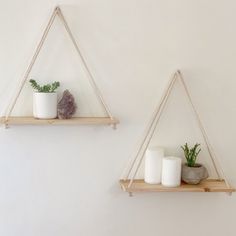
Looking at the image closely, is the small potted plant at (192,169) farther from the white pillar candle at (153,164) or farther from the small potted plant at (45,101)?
the small potted plant at (45,101)

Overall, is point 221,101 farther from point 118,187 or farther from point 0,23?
point 0,23

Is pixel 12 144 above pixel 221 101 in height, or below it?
below

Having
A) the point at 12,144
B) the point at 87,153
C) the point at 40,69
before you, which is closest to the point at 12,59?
the point at 40,69

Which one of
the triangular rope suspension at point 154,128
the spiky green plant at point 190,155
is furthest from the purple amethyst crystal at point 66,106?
the spiky green plant at point 190,155

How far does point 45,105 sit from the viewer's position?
126cm

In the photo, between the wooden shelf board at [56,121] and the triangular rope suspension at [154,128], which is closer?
the wooden shelf board at [56,121]

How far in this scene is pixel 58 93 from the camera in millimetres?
1333

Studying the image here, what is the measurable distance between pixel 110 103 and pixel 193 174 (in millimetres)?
367

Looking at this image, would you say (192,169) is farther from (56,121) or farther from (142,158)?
(56,121)

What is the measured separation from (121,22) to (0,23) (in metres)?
0.39

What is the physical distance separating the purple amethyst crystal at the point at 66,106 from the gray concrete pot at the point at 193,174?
1.40 feet

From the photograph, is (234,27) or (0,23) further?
(234,27)

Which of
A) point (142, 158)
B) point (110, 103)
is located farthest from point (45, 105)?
point (142, 158)

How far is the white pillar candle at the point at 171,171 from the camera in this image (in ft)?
4.33
